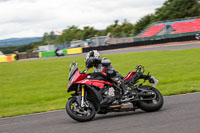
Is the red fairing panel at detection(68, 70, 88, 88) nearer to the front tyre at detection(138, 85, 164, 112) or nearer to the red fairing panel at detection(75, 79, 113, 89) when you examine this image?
the red fairing panel at detection(75, 79, 113, 89)

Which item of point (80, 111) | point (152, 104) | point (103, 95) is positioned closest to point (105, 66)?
point (103, 95)

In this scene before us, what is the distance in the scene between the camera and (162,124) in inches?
212

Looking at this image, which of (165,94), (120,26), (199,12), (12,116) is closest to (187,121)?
(165,94)

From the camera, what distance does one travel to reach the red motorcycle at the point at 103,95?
6.19 m

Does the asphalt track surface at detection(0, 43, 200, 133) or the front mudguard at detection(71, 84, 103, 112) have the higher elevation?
the front mudguard at detection(71, 84, 103, 112)

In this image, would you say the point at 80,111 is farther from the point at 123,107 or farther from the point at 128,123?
the point at 128,123

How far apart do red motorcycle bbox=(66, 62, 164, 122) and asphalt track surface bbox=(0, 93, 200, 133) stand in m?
0.19

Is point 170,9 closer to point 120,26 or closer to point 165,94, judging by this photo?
point 120,26

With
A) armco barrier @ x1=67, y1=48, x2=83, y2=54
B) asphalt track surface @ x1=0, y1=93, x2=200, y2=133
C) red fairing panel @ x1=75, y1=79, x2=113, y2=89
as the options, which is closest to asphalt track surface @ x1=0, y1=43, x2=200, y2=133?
asphalt track surface @ x1=0, y1=93, x2=200, y2=133

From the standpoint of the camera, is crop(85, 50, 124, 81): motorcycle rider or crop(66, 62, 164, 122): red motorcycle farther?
crop(85, 50, 124, 81): motorcycle rider

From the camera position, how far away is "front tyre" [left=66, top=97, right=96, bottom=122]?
20.0ft

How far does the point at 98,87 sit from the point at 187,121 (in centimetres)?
190

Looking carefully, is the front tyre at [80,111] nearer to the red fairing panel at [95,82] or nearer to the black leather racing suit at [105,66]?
Result: the red fairing panel at [95,82]

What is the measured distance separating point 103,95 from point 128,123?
3.21 ft
